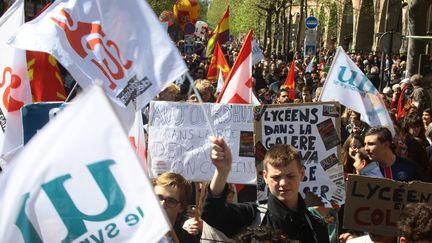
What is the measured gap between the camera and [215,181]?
12.6 feet

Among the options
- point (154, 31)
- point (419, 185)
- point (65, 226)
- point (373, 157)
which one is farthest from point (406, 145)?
point (65, 226)

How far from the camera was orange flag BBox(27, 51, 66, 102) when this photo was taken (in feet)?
21.7

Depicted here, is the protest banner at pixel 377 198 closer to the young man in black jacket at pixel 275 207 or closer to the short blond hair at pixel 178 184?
the young man in black jacket at pixel 275 207

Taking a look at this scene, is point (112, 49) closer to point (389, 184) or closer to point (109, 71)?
point (109, 71)

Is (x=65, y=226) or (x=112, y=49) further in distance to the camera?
(x=112, y=49)

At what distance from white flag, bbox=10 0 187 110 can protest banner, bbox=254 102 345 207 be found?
1.23 meters

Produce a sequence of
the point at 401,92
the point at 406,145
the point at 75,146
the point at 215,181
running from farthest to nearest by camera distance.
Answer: the point at 401,92 → the point at 406,145 → the point at 215,181 → the point at 75,146

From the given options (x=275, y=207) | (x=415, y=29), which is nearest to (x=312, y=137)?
(x=275, y=207)

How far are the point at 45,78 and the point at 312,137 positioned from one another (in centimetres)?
243

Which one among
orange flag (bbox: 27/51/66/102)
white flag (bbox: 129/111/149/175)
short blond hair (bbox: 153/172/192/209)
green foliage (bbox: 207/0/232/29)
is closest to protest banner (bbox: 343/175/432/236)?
short blond hair (bbox: 153/172/192/209)

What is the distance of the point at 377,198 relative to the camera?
4496 millimetres

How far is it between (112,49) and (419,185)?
209 centimetres

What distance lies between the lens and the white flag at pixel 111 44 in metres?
4.69

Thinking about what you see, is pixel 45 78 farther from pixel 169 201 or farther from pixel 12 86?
pixel 169 201
